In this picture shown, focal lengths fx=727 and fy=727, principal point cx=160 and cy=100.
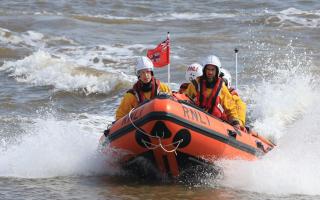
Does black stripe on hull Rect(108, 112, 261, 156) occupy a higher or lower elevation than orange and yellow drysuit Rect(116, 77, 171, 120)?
lower

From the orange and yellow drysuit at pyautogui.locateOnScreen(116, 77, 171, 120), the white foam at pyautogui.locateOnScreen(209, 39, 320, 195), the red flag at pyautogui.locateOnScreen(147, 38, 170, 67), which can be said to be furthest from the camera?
the red flag at pyautogui.locateOnScreen(147, 38, 170, 67)

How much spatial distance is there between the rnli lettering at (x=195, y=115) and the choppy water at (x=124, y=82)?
1.87 ft

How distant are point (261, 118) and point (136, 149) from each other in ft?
17.7

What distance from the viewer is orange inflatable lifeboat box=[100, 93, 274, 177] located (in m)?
7.04

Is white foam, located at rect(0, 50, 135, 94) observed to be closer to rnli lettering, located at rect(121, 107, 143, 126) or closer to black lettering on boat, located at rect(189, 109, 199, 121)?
rnli lettering, located at rect(121, 107, 143, 126)

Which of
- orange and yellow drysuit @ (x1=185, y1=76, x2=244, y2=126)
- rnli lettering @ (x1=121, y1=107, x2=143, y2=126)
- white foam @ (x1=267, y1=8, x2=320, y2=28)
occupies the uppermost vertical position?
white foam @ (x1=267, y1=8, x2=320, y2=28)

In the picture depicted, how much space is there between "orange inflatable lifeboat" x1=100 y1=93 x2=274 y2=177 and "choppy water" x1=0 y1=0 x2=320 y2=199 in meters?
0.21

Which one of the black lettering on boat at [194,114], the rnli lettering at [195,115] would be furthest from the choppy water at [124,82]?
the black lettering on boat at [194,114]

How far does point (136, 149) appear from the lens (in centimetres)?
741

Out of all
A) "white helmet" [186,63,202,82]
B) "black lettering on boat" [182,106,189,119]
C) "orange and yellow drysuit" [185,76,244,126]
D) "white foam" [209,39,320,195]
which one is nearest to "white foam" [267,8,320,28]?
"white foam" [209,39,320,195]

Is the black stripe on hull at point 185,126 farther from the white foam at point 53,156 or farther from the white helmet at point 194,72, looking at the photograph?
the white helmet at point 194,72

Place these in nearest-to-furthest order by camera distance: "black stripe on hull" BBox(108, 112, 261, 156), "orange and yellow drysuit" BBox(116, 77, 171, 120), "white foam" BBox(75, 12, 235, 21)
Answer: "black stripe on hull" BBox(108, 112, 261, 156) → "orange and yellow drysuit" BBox(116, 77, 171, 120) → "white foam" BBox(75, 12, 235, 21)

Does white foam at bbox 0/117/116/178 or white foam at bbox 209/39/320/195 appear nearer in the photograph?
white foam at bbox 209/39/320/195

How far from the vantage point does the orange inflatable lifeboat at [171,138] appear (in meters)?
7.04
